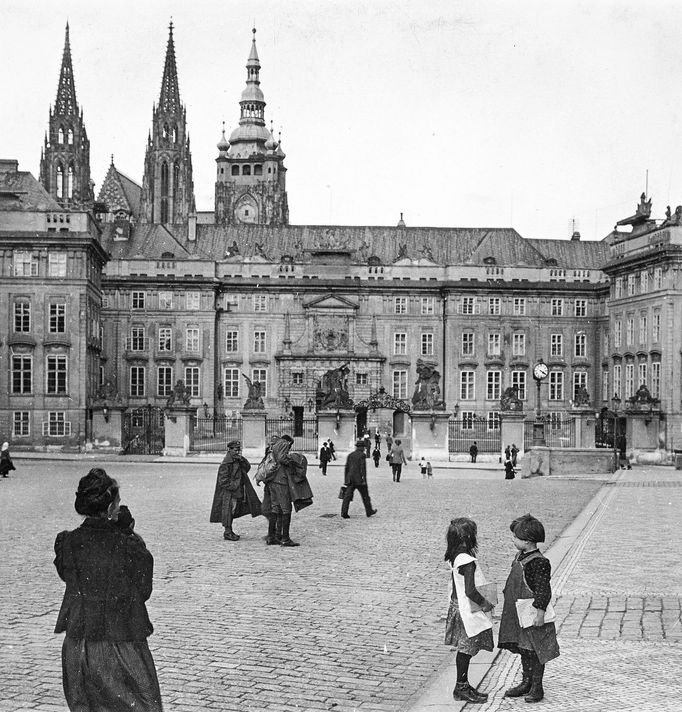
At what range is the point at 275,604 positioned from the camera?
40.9 ft

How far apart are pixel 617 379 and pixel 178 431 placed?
95.1 feet

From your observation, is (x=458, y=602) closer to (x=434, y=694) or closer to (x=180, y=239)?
(x=434, y=694)

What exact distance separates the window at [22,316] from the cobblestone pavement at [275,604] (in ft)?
126

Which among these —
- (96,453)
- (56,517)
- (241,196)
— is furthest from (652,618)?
(241,196)

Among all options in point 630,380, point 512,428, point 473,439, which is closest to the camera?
point 512,428

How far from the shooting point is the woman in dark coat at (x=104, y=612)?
21.2ft

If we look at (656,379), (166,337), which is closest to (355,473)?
(656,379)

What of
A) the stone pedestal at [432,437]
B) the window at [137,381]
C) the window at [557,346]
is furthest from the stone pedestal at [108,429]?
the window at [557,346]

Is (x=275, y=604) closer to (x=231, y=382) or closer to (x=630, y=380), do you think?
(x=630, y=380)

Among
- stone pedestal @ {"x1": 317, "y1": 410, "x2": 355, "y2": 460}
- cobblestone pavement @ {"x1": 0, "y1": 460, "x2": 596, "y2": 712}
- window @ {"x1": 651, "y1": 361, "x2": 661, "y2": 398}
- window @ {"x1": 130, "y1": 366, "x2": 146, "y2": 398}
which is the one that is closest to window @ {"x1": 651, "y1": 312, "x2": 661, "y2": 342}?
window @ {"x1": 651, "y1": 361, "x2": 661, "y2": 398}

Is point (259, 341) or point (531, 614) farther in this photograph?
point (259, 341)

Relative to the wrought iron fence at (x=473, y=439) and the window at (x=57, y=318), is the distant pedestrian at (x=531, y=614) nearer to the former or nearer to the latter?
the wrought iron fence at (x=473, y=439)

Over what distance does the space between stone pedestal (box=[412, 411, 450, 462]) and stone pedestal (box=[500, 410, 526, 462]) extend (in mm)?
2541

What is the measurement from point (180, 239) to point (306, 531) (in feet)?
218
